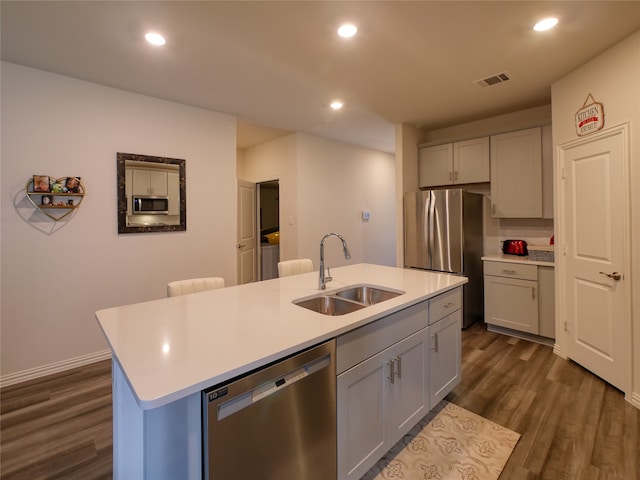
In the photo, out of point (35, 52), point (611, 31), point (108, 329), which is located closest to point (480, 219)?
point (611, 31)

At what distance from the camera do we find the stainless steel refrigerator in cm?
357

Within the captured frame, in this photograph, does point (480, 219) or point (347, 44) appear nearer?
point (347, 44)

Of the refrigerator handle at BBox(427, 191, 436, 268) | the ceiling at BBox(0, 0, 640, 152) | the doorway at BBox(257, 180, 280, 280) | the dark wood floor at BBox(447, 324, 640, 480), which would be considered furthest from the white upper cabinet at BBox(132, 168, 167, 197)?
the dark wood floor at BBox(447, 324, 640, 480)

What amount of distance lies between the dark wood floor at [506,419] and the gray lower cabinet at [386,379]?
20.3 inches

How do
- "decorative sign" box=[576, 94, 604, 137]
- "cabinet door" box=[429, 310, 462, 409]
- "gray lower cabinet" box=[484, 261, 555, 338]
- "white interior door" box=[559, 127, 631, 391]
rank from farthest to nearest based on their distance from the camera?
"gray lower cabinet" box=[484, 261, 555, 338] → "decorative sign" box=[576, 94, 604, 137] → "white interior door" box=[559, 127, 631, 391] → "cabinet door" box=[429, 310, 462, 409]

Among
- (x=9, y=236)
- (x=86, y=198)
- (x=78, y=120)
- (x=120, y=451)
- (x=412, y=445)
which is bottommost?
(x=412, y=445)

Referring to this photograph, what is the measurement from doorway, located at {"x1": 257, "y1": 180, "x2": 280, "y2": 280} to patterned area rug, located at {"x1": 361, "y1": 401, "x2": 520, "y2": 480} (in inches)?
150

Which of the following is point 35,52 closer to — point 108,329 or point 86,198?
point 86,198

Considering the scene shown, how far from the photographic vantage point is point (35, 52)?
2.37m

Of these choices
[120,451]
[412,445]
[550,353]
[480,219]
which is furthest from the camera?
[480,219]

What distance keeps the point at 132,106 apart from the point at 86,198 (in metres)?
1.00

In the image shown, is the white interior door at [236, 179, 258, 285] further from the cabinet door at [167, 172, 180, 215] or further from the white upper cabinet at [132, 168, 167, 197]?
the white upper cabinet at [132, 168, 167, 197]

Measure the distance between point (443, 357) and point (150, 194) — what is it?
3.04 m

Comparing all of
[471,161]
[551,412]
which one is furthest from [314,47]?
[551,412]
